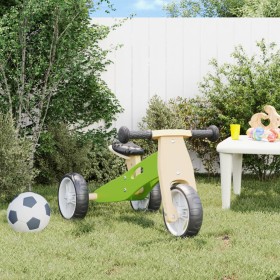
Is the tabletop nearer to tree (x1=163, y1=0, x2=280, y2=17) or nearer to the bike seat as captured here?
the bike seat

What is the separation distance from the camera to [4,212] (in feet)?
19.7

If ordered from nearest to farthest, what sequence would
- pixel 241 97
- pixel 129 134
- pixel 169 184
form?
1. pixel 129 134
2. pixel 169 184
3. pixel 241 97

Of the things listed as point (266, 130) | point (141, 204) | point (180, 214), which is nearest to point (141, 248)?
point (180, 214)

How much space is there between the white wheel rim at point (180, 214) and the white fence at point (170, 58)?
3.70m

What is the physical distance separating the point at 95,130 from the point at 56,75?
1392 mm

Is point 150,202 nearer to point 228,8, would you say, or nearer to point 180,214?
point 180,214

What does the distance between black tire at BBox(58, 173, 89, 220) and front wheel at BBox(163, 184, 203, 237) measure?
92 cm

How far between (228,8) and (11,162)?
651 inches

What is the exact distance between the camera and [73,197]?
5695mm

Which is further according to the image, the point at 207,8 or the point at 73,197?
the point at 207,8

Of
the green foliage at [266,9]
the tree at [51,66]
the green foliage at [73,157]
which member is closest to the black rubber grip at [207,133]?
the tree at [51,66]

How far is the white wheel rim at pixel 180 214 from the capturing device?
4.75 m

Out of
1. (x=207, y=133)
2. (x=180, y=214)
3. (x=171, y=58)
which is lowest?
(x=180, y=214)

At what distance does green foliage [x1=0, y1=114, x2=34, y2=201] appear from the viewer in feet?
21.0
